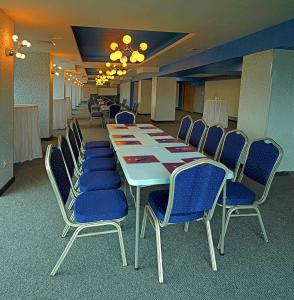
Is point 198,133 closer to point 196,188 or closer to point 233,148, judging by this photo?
point 233,148

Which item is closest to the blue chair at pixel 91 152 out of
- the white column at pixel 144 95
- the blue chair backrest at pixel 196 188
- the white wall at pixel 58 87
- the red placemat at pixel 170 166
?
the red placemat at pixel 170 166

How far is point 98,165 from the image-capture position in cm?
321

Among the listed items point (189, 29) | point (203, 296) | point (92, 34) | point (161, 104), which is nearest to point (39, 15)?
point (189, 29)

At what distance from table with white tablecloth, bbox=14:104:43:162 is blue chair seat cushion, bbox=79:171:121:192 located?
98.2 inches

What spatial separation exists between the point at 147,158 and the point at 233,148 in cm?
99

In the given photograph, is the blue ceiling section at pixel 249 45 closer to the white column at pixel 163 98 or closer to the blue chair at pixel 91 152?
the blue chair at pixel 91 152

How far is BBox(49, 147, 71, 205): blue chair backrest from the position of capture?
1.88 metres

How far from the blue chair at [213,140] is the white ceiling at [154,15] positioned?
1418 mm

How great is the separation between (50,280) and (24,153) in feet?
11.4

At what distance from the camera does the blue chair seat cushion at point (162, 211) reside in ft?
6.36

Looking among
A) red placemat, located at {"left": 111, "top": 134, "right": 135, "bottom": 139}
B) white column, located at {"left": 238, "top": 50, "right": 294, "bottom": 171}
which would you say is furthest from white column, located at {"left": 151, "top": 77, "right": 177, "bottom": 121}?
red placemat, located at {"left": 111, "top": 134, "right": 135, "bottom": 139}

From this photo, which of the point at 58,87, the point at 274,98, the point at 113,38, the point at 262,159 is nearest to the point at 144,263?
the point at 262,159

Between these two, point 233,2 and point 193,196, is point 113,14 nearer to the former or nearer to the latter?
point 233,2

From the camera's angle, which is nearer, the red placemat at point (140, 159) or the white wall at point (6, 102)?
the red placemat at point (140, 159)
